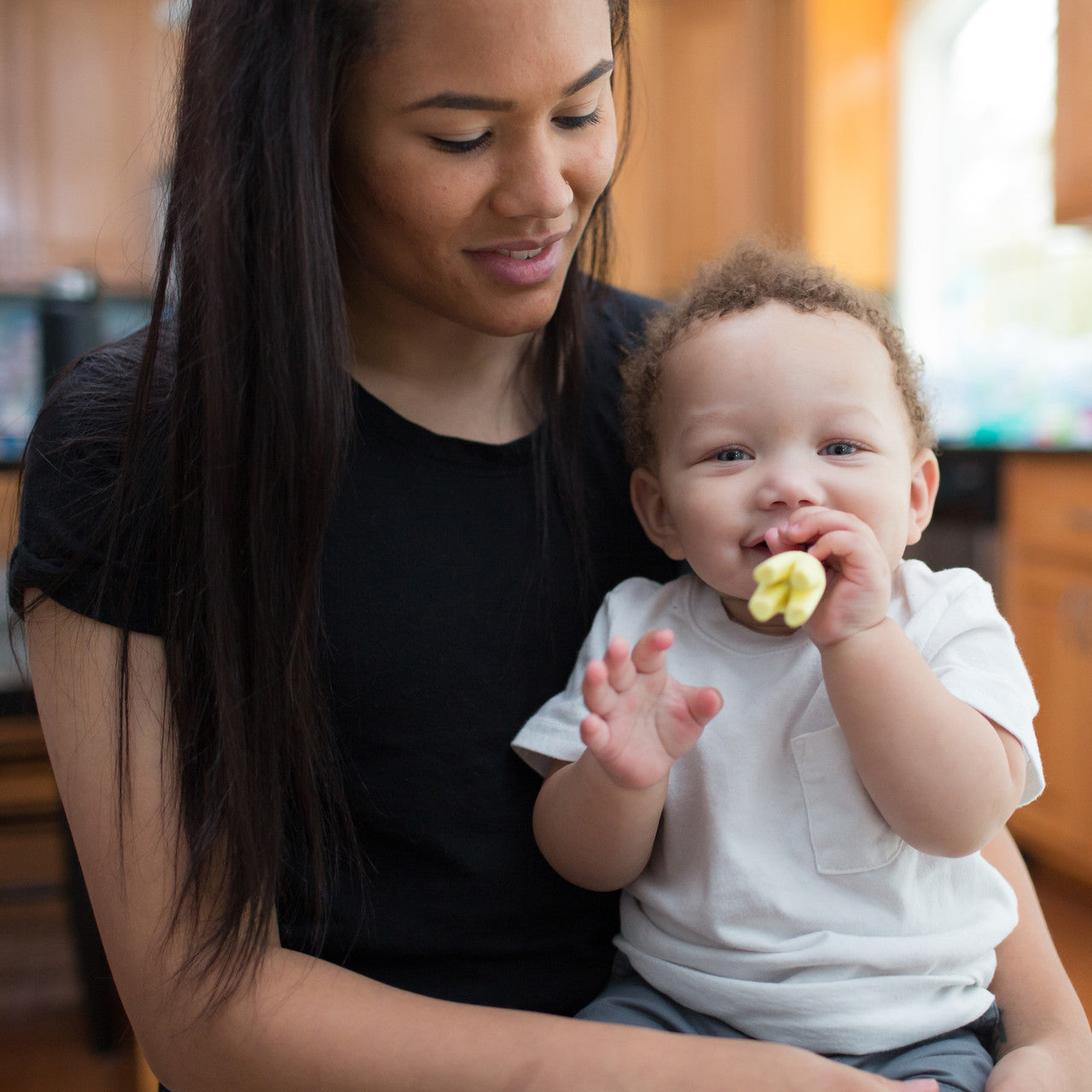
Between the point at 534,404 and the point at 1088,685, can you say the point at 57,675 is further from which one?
the point at 1088,685

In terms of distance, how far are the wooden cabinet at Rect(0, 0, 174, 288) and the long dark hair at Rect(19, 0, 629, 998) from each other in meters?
4.22

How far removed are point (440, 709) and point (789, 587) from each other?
12.7 inches

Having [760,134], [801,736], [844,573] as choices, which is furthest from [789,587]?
[760,134]

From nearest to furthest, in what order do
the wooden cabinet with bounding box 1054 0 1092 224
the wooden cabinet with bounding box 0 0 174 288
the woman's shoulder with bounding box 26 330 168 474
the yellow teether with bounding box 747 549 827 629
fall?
the yellow teether with bounding box 747 549 827 629 < the woman's shoulder with bounding box 26 330 168 474 < the wooden cabinet with bounding box 1054 0 1092 224 < the wooden cabinet with bounding box 0 0 174 288

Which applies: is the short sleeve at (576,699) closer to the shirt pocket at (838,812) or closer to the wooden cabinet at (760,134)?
the shirt pocket at (838,812)

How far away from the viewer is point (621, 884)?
0.91 meters

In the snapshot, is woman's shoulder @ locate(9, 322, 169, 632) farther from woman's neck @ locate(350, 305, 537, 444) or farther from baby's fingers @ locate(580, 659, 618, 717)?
baby's fingers @ locate(580, 659, 618, 717)

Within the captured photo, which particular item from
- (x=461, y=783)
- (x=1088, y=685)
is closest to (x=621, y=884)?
(x=461, y=783)

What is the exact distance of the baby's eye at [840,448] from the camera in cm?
88

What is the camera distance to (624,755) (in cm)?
79

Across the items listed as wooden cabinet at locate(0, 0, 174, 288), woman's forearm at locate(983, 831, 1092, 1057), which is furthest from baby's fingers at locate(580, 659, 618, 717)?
wooden cabinet at locate(0, 0, 174, 288)

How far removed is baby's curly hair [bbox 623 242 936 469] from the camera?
3.11 feet

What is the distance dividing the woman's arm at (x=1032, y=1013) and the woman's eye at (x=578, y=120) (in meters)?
0.71

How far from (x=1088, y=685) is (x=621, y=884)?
7.59ft
